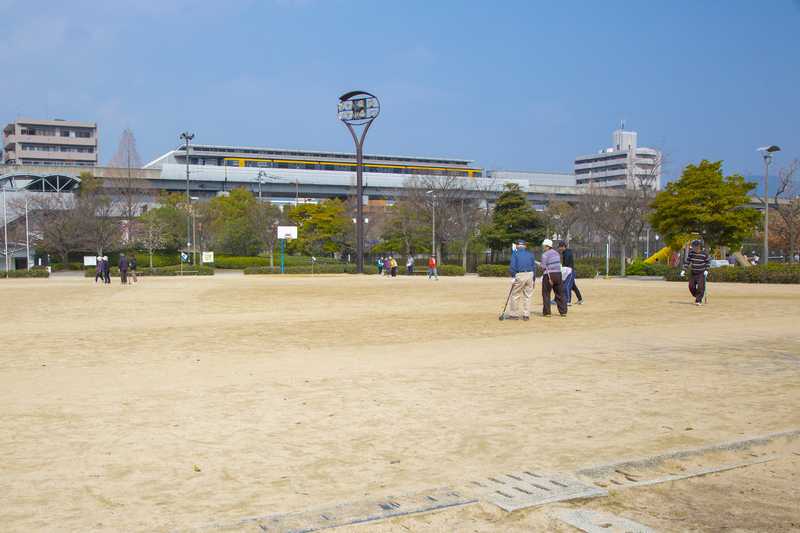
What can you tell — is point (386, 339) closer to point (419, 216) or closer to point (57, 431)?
point (57, 431)

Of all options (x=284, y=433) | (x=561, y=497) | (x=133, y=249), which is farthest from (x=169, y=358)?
(x=133, y=249)

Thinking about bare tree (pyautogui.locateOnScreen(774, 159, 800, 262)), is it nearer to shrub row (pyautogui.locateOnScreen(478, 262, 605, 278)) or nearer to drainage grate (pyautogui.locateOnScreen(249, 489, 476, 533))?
shrub row (pyautogui.locateOnScreen(478, 262, 605, 278))

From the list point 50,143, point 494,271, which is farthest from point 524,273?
point 50,143

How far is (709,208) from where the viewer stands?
33.4 m

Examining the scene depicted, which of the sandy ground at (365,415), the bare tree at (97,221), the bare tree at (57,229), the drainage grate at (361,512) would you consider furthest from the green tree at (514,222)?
the drainage grate at (361,512)

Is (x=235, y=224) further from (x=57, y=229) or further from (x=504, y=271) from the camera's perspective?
(x=504, y=271)

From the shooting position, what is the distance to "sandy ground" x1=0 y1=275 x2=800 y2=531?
3.62m

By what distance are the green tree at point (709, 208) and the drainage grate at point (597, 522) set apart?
32.7 m

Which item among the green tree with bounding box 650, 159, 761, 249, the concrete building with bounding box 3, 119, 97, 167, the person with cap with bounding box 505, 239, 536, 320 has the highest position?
the concrete building with bounding box 3, 119, 97, 167

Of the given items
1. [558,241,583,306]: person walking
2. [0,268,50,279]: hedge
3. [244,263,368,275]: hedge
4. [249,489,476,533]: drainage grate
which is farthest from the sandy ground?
[244,263,368,275]: hedge

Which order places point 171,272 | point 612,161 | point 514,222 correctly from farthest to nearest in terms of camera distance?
point 612,161
point 514,222
point 171,272

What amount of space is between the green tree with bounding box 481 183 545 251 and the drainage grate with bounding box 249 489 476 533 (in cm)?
4763

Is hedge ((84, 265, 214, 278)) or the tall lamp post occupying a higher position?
the tall lamp post

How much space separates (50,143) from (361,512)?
104 m
